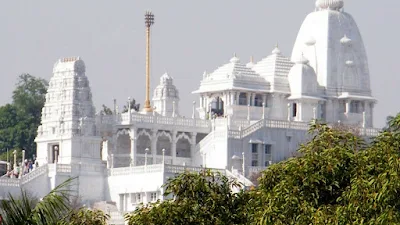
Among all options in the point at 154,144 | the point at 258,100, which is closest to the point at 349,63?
the point at 258,100

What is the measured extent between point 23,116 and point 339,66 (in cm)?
2976

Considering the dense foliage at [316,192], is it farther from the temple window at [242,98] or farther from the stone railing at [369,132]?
the temple window at [242,98]

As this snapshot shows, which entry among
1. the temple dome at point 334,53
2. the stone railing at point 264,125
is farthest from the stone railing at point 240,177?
the temple dome at point 334,53

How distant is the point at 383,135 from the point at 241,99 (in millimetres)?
62446

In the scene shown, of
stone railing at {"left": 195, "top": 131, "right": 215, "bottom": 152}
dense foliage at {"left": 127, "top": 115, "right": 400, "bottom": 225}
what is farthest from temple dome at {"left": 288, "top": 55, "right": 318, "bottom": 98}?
dense foliage at {"left": 127, "top": 115, "right": 400, "bottom": 225}

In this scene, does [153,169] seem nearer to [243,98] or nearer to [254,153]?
[254,153]

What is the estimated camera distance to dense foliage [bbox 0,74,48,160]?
135 metres

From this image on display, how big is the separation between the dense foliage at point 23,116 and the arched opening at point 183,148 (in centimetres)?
2276

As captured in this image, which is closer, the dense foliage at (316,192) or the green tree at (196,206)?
the dense foliage at (316,192)

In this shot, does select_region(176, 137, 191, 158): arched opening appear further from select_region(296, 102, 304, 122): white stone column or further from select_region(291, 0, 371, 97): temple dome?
select_region(291, 0, 371, 97): temple dome

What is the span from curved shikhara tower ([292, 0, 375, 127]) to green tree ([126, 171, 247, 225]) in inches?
2425

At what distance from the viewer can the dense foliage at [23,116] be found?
444 feet

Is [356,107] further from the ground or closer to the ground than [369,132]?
further from the ground

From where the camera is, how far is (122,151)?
364 feet
